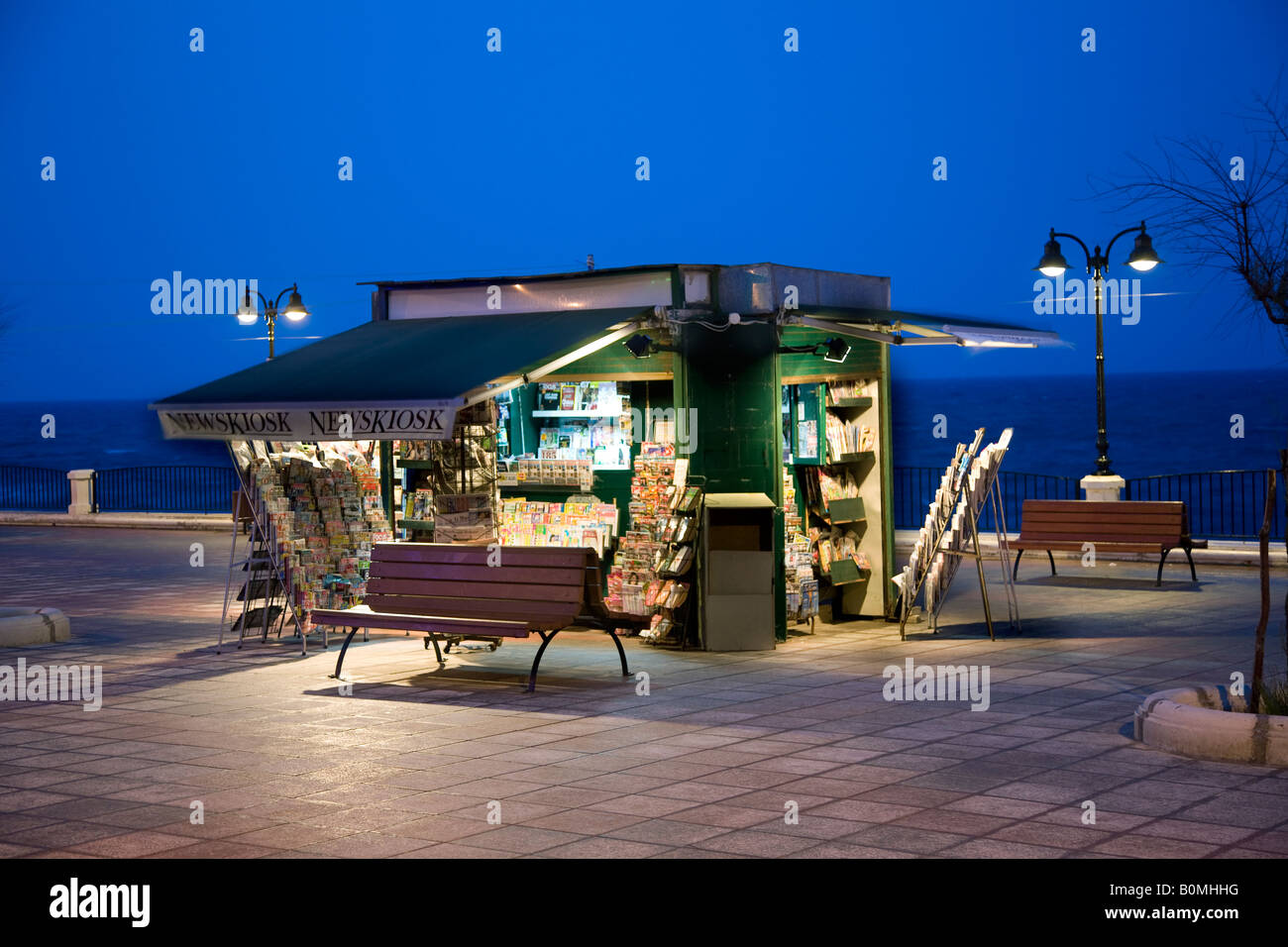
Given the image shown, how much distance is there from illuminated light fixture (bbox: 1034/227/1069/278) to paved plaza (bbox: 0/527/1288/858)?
662 centimetres

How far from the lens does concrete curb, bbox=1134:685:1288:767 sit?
307 inches

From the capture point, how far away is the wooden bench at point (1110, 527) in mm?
16172

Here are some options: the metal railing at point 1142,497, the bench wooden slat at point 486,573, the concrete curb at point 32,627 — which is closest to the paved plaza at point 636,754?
the concrete curb at point 32,627

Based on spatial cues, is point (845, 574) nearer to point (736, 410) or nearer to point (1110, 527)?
point (736, 410)

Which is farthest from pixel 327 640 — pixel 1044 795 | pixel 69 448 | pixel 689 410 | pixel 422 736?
pixel 69 448

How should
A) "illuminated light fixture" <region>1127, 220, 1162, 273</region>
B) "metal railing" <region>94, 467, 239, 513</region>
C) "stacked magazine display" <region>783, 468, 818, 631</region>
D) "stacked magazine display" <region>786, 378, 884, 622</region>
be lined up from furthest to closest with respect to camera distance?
"metal railing" <region>94, 467, 239, 513</region>, "illuminated light fixture" <region>1127, 220, 1162, 273</region>, "stacked magazine display" <region>786, 378, 884, 622</region>, "stacked magazine display" <region>783, 468, 818, 631</region>

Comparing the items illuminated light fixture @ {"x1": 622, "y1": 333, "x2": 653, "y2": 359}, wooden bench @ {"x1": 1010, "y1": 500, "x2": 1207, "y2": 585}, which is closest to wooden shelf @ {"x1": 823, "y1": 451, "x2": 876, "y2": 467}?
illuminated light fixture @ {"x1": 622, "y1": 333, "x2": 653, "y2": 359}

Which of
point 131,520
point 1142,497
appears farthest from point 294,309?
point 1142,497

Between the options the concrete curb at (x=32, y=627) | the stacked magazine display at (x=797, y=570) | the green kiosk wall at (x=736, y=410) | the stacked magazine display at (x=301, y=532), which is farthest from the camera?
the stacked magazine display at (x=797, y=570)

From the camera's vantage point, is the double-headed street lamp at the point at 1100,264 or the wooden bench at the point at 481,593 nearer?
the wooden bench at the point at 481,593

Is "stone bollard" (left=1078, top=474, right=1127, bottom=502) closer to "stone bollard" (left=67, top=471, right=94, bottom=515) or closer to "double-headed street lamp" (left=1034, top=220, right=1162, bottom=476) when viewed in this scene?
"double-headed street lamp" (left=1034, top=220, right=1162, bottom=476)

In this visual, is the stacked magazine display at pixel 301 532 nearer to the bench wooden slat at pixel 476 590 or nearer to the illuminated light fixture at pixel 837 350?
the bench wooden slat at pixel 476 590

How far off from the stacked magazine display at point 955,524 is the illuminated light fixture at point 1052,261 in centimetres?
697
